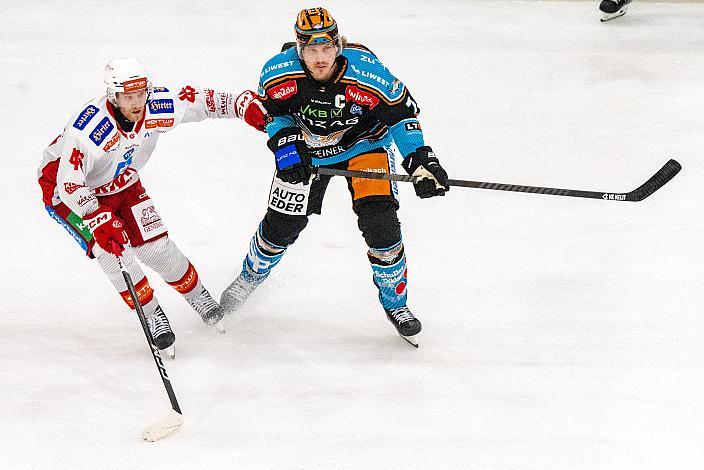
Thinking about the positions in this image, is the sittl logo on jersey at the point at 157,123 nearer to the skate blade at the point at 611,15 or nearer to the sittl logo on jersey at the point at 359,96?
the sittl logo on jersey at the point at 359,96

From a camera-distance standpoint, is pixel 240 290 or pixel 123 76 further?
pixel 240 290

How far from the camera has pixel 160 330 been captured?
305cm

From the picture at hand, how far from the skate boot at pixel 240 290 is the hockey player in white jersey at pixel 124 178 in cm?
8

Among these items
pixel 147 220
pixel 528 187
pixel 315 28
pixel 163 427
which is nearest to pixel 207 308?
pixel 147 220

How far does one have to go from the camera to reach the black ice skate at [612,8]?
6059 mm

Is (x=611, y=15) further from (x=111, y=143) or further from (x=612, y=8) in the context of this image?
(x=111, y=143)

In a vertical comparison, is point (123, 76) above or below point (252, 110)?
above

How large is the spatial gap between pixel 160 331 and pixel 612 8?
4.32 m

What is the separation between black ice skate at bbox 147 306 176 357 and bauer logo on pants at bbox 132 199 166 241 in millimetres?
288

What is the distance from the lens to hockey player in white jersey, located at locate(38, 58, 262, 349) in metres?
2.76

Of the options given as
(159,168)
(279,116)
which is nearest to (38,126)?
(159,168)

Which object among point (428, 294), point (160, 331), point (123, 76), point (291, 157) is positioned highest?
point (123, 76)

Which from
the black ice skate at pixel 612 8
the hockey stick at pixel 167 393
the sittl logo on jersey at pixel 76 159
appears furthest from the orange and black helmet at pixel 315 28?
the black ice skate at pixel 612 8

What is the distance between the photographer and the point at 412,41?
5898mm
